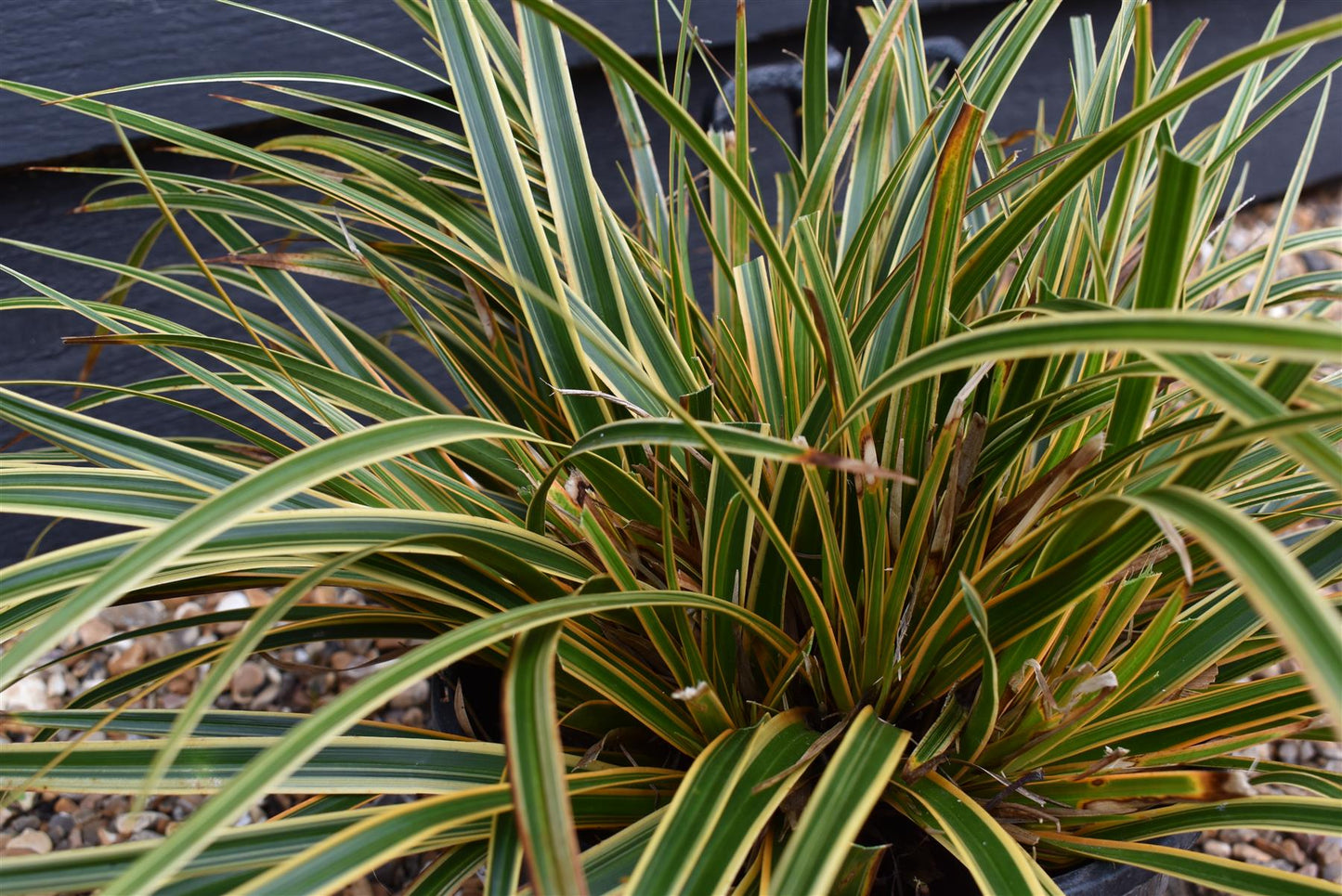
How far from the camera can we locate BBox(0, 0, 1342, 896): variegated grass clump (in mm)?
406

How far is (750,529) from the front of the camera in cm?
56

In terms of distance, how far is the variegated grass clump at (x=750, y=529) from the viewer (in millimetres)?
406

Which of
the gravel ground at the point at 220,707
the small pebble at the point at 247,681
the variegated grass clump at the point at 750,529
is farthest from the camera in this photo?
the small pebble at the point at 247,681

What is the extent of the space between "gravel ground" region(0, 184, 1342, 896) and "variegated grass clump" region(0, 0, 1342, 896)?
34 centimetres

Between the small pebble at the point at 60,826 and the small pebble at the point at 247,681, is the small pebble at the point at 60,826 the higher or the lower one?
the lower one

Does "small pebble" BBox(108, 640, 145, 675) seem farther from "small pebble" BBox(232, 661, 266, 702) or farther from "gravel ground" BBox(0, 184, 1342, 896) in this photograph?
"small pebble" BBox(232, 661, 266, 702)

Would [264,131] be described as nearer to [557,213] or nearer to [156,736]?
[557,213]

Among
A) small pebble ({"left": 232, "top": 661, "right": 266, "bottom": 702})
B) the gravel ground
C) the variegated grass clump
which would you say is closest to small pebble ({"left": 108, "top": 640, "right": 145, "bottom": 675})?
the gravel ground

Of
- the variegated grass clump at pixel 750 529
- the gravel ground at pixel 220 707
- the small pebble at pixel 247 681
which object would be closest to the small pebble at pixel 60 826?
the gravel ground at pixel 220 707

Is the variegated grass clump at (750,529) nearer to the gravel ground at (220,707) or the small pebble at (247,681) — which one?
the gravel ground at (220,707)

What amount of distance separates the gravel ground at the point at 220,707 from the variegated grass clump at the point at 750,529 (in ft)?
1.10

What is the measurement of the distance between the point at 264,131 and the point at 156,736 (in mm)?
958

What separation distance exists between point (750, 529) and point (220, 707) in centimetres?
92

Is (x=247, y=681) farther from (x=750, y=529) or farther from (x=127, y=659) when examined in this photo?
(x=750, y=529)
